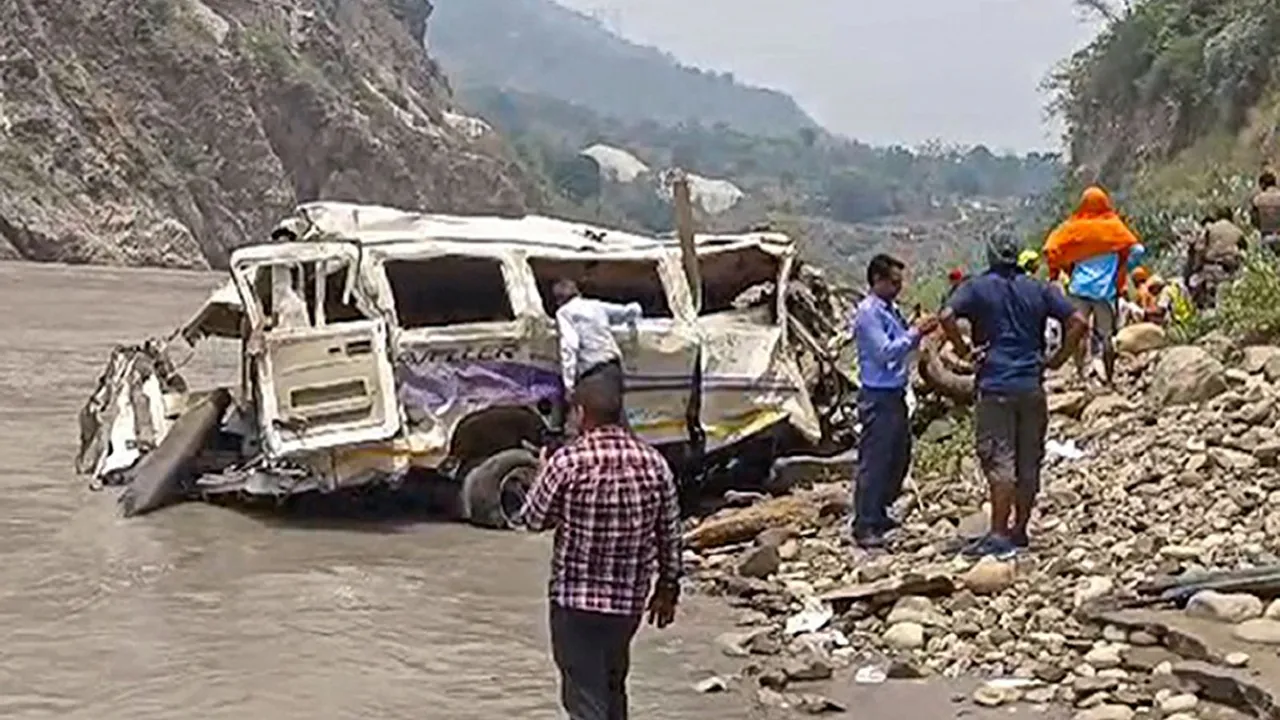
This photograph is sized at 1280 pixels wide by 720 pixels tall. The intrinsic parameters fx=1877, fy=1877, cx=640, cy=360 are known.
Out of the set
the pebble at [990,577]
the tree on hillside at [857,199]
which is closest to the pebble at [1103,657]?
the pebble at [990,577]

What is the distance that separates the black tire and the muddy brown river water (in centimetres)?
16

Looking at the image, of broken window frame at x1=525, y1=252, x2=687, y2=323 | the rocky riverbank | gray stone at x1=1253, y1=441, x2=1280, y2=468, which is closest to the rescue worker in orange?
the rocky riverbank

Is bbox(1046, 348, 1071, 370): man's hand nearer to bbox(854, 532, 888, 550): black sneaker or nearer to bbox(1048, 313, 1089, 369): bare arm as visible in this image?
bbox(1048, 313, 1089, 369): bare arm

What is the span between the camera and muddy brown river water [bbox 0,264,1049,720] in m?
9.00

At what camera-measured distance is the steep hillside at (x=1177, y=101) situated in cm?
3102

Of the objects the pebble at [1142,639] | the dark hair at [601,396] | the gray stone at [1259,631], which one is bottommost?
the pebble at [1142,639]

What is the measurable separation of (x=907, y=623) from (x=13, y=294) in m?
34.4

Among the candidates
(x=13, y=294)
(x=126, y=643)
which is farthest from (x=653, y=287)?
(x=13, y=294)

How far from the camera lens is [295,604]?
11070mm

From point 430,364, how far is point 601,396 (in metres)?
6.75

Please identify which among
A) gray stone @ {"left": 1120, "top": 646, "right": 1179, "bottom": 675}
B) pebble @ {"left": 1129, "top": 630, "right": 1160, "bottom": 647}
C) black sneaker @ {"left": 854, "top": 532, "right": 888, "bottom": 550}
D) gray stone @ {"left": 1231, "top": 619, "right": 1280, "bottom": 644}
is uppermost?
gray stone @ {"left": 1231, "top": 619, "right": 1280, "bottom": 644}

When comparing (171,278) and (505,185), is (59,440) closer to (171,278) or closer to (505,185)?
(171,278)

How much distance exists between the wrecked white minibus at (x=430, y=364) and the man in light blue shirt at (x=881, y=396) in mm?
2675

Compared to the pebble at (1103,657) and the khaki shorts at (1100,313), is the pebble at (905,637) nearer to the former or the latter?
the pebble at (1103,657)
